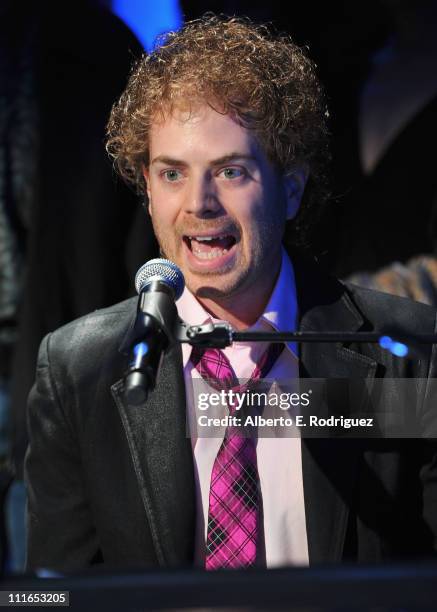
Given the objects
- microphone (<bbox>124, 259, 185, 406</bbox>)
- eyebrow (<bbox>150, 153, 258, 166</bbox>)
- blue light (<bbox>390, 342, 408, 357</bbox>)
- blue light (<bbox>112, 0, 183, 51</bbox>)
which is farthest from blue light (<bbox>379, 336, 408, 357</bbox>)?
blue light (<bbox>112, 0, 183, 51</bbox>)

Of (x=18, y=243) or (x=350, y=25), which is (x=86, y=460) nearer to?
(x=18, y=243)

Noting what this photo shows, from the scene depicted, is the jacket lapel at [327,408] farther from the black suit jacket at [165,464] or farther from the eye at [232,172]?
the eye at [232,172]

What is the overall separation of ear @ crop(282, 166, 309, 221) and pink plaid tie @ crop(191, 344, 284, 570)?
42cm

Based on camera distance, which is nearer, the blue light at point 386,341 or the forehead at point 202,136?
the blue light at point 386,341

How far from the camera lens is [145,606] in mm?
960

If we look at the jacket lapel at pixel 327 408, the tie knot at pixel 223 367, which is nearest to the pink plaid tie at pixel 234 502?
the tie knot at pixel 223 367

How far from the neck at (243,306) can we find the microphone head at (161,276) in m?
0.55

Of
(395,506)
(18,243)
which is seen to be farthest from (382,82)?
(395,506)

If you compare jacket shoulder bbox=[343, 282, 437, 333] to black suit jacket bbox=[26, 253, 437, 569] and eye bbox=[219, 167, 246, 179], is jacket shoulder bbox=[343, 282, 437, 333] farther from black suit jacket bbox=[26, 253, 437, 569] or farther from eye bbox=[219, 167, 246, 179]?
eye bbox=[219, 167, 246, 179]

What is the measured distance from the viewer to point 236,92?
187 cm

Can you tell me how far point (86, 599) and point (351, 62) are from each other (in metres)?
2.74

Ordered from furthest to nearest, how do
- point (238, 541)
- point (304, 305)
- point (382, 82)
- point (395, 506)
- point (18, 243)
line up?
point (382, 82) < point (18, 243) < point (304, 305) < point (395, 506) < point (238, 541)

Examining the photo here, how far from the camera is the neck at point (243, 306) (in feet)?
6.33

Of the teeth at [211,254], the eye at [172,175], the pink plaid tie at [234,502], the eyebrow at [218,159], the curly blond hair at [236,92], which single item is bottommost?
the pink plaid tie at [234,502]
